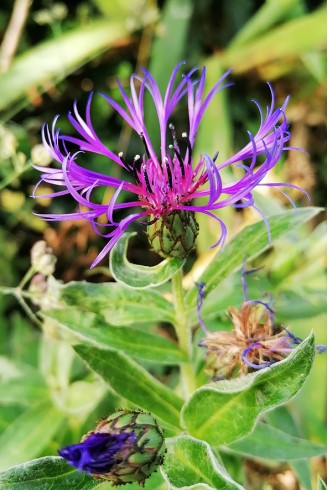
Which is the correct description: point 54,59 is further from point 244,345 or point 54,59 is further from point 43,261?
point 244,345

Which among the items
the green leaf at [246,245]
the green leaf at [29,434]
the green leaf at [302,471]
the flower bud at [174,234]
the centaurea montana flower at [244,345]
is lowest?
the green leaf at [302,471]

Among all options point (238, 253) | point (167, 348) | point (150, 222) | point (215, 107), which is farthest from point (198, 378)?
point (215, 107)

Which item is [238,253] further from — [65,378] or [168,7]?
[168,7]

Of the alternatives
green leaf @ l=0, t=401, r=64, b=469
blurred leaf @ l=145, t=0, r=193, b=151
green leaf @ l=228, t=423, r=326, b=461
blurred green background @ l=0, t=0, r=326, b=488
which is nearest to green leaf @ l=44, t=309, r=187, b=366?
green leaf @ l=228, t=423, r=326, b=461

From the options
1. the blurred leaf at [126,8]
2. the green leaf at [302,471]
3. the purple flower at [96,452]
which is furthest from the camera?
the blurred leaf at [126,8]

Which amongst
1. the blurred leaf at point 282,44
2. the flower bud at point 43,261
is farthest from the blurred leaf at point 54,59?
the flower bud at point 43,261

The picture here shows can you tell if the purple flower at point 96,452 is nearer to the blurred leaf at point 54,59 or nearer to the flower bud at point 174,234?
the flower bud at point 174,234
